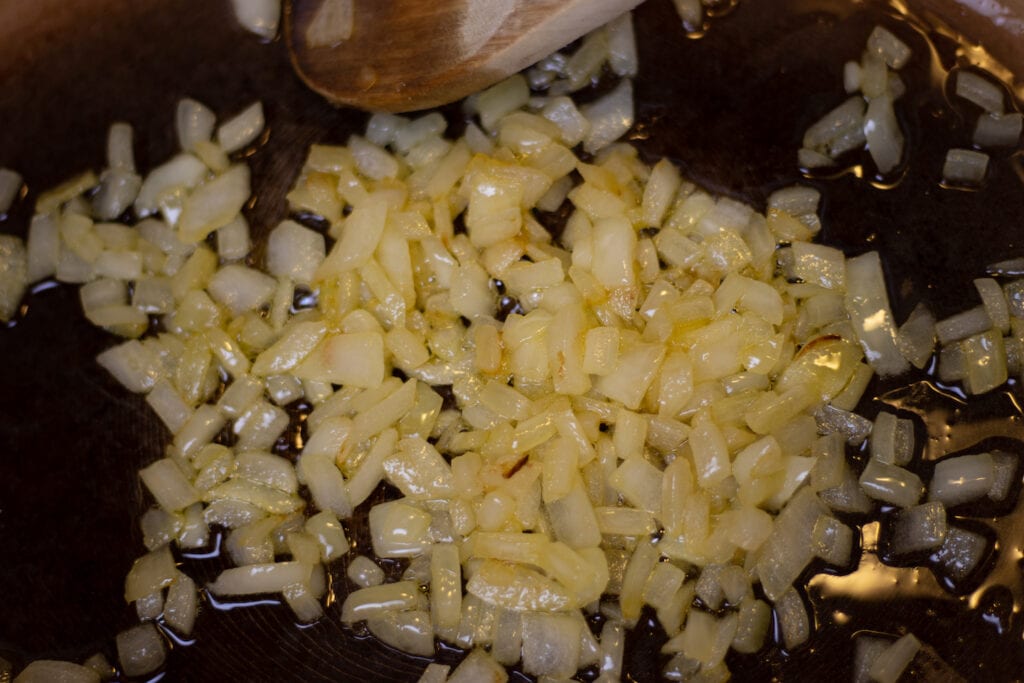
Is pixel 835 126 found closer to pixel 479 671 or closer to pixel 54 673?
pixel 479 671

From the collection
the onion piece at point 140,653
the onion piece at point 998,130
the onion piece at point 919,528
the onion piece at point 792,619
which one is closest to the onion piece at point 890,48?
the onion piece at point 998,130

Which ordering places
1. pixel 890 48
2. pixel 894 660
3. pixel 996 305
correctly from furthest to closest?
pixel 890 48 < pixel 996 305 < pixel 894 660

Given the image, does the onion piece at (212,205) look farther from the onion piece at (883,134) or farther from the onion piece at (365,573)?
the onion piece at (883,134)

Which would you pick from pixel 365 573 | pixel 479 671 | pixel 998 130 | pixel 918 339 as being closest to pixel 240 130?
pixel 365 573

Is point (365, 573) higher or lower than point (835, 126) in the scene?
lower

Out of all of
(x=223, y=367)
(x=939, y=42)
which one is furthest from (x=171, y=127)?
(x=939, y=42)
